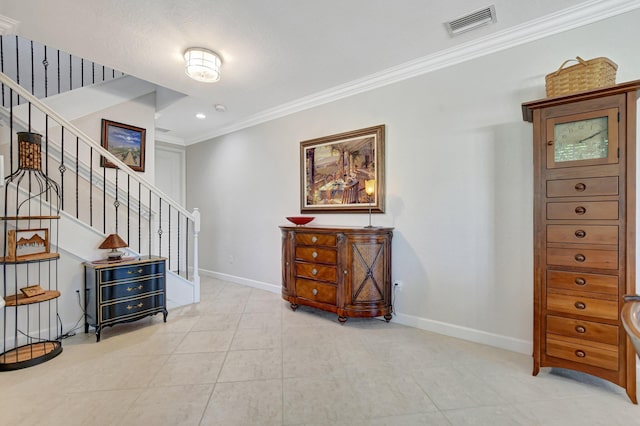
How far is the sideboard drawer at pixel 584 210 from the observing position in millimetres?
1789

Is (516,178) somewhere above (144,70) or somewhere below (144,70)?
below

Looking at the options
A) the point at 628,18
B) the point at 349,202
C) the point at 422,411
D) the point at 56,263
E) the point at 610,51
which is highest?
the point at 628,18

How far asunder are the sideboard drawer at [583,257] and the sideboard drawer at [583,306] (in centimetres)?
22

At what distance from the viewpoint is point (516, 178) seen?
2.43 meters

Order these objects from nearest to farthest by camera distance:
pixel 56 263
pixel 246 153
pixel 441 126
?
pixel 56 263 < pixel 441 126 < pixel 246 153

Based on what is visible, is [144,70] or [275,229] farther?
[275,229]

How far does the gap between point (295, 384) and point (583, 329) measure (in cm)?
197

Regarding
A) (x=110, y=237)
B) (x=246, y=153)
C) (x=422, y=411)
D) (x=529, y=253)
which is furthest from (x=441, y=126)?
(x=110, y=237)

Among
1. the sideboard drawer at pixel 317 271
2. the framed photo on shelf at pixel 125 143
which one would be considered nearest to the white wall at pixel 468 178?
the sideboard drawer at pixel 317 271

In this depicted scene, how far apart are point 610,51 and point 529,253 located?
5.35ft

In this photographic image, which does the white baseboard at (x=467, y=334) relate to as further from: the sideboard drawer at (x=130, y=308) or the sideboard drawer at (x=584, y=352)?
the sideboard drawer at (x=130, y=308)

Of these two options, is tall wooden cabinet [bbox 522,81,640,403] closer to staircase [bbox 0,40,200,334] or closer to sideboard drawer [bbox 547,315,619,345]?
sideboard drawer [bbox 547,315,619,345]

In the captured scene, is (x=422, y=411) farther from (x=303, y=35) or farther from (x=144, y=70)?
(x=144, y=70)

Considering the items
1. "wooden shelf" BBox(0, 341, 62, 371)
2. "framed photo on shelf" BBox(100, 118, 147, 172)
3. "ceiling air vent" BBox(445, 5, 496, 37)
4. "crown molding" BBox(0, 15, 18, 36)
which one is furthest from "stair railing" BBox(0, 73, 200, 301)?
"ceiling air vent" BBox(445, 5, 496, 37)
